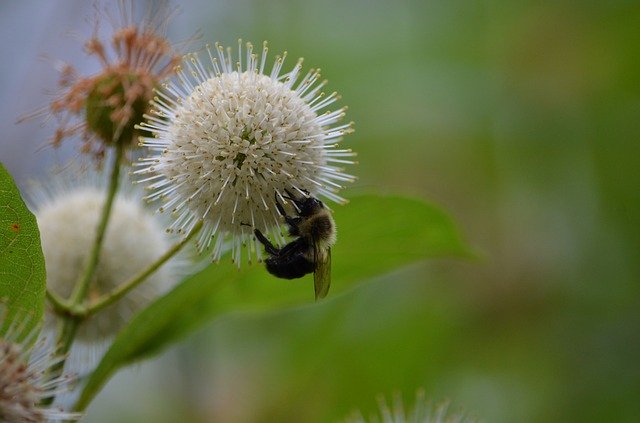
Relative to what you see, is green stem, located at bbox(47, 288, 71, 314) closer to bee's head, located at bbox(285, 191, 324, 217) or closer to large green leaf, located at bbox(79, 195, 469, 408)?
large green leaf, located at bbox(79, 195, 469, 408)

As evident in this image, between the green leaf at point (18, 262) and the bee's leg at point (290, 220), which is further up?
the bee's leg at point (290, 220)

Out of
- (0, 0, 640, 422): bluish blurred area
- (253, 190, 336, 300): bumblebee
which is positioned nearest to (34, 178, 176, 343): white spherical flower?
(0, 0, 640, 422): bluish blurred area

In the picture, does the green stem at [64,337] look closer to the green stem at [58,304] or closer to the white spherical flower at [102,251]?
the green stem at [58,304]

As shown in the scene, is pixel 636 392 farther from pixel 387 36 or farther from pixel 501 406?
pixel 387 36

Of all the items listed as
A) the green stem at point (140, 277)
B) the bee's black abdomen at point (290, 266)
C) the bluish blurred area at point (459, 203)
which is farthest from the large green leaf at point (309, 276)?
the bluish blurred area at point (459, 203)

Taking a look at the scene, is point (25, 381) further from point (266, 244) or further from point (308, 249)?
point (308, 249)
